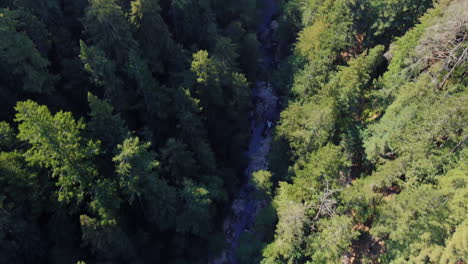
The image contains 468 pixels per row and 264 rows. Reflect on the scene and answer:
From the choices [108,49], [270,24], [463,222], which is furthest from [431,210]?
[270,24]

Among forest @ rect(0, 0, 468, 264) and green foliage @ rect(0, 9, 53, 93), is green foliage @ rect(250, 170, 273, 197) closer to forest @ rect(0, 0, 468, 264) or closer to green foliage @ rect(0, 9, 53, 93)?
forest @ rect(0, 0, 468, 264)

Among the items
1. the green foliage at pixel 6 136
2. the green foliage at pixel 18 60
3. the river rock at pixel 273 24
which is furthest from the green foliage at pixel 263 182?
the river rock at pixel 273 24

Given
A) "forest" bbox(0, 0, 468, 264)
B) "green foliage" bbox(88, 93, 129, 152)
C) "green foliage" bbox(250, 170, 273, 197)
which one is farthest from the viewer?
"green foliage" bbox(250, 170, 273, 197)

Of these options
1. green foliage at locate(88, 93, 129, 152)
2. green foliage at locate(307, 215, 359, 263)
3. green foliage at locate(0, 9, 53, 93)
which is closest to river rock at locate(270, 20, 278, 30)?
green foliage at locate(88, 93, 129, 152)

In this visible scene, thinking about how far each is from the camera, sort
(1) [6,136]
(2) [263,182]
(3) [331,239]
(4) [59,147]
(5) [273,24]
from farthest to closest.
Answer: (5) [273,24]
(2) [263,182]
(1) [6,136]
(3) [331,239]
(4) [59,147]

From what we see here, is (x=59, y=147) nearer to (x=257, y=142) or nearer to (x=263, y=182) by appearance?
(x=263, y=182)

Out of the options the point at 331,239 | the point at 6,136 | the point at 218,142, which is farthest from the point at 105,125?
the point at 331,239

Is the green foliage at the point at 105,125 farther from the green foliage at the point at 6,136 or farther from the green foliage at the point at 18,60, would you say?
the green foliage at the point at 18,60

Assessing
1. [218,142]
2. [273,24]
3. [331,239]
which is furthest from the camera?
[273,24]
